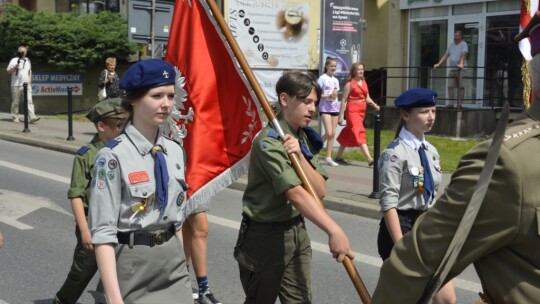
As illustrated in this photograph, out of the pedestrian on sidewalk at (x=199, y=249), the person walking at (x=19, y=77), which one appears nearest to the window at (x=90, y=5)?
the person walking at (x=19, y=77)

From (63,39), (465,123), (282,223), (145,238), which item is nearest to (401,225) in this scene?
(282,223)

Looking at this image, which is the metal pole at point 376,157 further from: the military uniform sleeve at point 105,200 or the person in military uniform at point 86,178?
the military uniform sleeve at point 105,200

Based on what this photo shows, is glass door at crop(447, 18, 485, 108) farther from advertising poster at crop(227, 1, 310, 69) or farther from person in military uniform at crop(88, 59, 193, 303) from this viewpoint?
person in military uniform at crop(88, 59, 193, 303)

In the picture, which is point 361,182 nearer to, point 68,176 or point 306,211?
point 68,176

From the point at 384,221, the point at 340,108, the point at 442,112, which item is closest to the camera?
the point at 384,221

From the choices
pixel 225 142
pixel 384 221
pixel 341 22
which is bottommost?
pixel 384 221

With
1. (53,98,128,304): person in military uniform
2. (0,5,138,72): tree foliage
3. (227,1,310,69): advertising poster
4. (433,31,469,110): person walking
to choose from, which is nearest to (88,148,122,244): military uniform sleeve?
(53,98,128,304): person in military uniform

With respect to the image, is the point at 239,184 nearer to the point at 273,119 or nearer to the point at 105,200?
the point at 273,119

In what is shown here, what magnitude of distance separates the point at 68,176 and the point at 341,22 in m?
6.67

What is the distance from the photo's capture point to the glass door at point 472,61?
783 inches

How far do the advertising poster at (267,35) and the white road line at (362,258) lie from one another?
8.40 m

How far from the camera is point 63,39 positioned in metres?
24.1

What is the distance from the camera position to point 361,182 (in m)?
11.9

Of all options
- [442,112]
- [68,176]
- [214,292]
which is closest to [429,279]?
[214,292]
